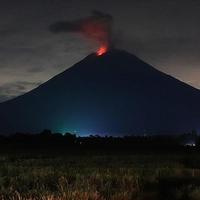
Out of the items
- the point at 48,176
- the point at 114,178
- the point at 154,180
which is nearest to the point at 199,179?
the point at 154,180

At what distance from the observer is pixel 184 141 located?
522ft

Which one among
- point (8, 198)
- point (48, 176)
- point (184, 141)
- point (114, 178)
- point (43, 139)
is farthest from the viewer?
point (184, 141)

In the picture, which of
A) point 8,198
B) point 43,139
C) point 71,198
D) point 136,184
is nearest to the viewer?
point 71,198

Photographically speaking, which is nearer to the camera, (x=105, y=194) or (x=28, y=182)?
(x=105, y=194)

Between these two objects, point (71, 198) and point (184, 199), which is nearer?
point (71, 198)

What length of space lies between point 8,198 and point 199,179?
9.36 m

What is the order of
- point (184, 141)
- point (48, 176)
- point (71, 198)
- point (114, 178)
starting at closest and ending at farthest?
point (71, 198)
point (114, 178)
point (48, 176)
point (184, 141)

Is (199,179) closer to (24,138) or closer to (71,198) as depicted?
(71,198)

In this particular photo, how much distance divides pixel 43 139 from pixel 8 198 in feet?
433

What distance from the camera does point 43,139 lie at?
148 m

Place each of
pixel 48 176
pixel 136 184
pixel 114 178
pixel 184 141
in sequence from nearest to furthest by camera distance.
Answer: pixel 136 184 < pixel 114 178 < pixel 48 176 < pixel 184 141

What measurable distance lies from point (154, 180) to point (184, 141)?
454ft

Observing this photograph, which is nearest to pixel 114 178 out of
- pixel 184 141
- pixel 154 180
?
pixel 154 180

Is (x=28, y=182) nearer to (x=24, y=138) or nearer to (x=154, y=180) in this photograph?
(x=154, y=180)
